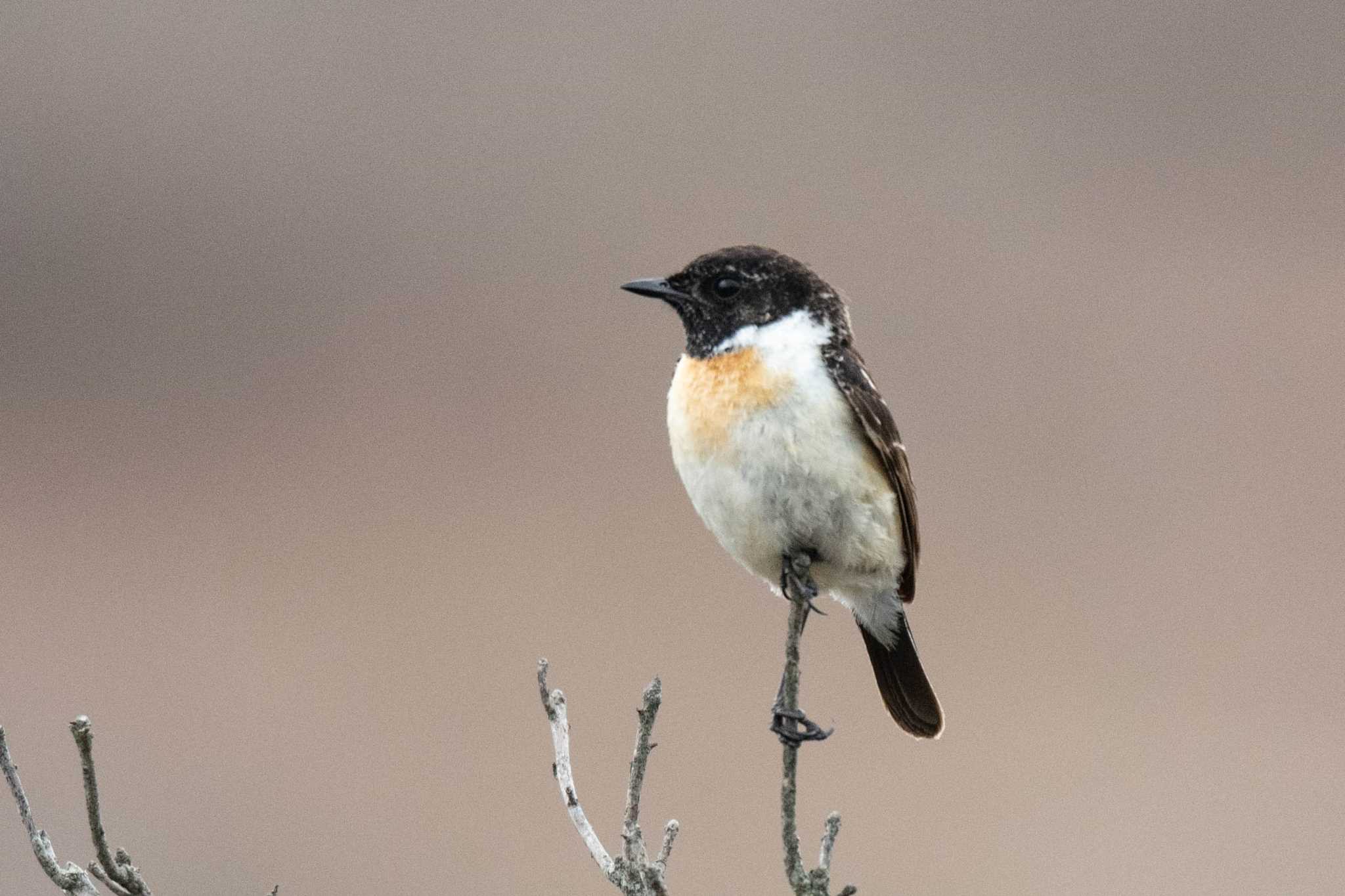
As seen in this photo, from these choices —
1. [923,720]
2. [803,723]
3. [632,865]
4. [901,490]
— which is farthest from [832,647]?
[632,865]

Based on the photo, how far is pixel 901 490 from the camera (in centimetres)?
421

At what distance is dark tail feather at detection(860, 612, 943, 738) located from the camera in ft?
15.8

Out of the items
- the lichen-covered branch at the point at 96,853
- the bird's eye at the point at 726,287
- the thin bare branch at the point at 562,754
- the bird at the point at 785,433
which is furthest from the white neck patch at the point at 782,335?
the lichen-covered branch at the point at 96,853

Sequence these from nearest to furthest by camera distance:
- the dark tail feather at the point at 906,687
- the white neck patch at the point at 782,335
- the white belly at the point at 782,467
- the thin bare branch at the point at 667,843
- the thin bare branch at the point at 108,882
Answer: the thin bare branch at the point at 108,882 < the thin bare branch at the point at 667,843 < the white belly at the point at 782,467 < the white neck patch at the point at 782,335 < the dark tail feather at the point at 906,687

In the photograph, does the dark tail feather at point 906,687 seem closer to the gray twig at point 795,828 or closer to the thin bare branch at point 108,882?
the gray twig at point 795,828

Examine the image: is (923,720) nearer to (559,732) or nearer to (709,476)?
(709,476)

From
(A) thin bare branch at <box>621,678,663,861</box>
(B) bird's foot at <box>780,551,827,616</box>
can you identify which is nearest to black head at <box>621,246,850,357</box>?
(B) bird's foot at <box>780,551,827,616</box>

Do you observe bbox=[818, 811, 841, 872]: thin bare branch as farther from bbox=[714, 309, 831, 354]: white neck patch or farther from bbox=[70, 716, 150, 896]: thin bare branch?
bbox=[714, 309, 831, 354]: white neck patch

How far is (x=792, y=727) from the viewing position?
3.20 meters

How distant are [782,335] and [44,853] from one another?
94.5 inches

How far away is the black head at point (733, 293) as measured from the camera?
429 centimetres

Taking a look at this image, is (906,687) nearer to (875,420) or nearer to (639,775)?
(875,420)

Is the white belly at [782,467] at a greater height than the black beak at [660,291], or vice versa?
the black beak at [660,291]

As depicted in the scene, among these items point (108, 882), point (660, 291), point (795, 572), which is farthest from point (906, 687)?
point (108, 882)
